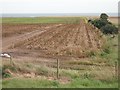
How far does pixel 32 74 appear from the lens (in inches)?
517

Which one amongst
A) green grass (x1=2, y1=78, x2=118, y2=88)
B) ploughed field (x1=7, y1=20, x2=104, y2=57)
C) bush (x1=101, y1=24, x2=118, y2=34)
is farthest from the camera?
bush (x1=101, y1=24, x2=118, y2=34)

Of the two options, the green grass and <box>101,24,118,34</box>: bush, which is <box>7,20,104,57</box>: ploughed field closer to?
<box>101,24,118,34</box>: bush

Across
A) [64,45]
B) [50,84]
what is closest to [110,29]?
[64,45]

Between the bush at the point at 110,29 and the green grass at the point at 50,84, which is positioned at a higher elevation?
the bush at the point at 110,29

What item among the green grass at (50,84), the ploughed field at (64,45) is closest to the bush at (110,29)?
the ploughed field at (64,45)

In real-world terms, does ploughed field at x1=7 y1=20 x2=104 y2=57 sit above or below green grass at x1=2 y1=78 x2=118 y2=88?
below

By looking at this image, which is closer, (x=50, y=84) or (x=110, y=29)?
(x=50, y=84)

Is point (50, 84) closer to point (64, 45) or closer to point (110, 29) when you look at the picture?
point (64, 45)

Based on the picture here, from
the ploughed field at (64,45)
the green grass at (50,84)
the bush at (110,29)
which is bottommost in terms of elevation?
the ploughed field at (64,45)

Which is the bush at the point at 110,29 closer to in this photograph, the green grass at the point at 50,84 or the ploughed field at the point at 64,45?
the ploughed field at the point at 64,45

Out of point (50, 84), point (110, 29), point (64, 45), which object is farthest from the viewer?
point (110, 29)

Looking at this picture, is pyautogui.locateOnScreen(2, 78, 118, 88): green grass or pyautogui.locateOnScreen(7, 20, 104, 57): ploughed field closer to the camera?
pyautogui.locateOnScreen(2, 78, 118, 88): green grass

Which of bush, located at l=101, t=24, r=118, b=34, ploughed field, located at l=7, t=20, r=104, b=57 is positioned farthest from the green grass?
bush, located at l=101, t=24, r=118, b=34

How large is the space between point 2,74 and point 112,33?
101ft
